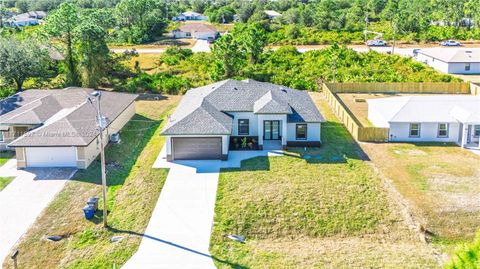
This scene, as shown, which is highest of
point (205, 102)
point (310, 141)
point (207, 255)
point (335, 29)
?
point (335, 29)

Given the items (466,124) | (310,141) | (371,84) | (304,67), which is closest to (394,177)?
(310,141)

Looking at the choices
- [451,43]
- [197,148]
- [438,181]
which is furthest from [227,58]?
[451,43]

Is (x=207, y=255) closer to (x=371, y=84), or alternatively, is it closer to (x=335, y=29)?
(x=371, y=84)

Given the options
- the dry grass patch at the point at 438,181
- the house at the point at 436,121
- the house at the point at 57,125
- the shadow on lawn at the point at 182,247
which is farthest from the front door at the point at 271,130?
the shadow on lawn at the point at 182,247

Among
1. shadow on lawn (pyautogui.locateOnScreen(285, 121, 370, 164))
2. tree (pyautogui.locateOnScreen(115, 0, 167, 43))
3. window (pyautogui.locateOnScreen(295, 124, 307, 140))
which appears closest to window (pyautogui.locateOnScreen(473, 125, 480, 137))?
shadow on lawn (pyautogui.locateOnScreen(285, 121, 370, 164))

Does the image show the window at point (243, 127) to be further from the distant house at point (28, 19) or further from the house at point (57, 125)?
the distant house at point (28, 19)

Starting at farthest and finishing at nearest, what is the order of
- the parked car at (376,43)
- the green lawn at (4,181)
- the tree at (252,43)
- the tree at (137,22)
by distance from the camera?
the tree at (137,22) < the parked car at (376,43) < the tree at (252,43) < the green lawn at (4,181)
